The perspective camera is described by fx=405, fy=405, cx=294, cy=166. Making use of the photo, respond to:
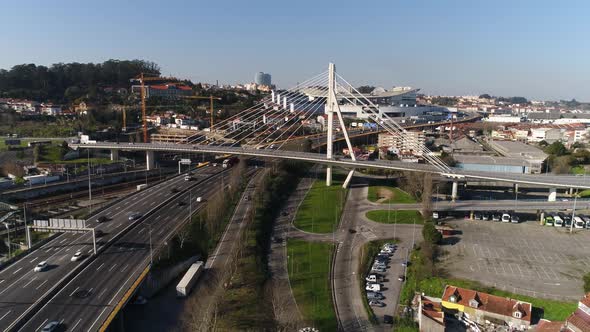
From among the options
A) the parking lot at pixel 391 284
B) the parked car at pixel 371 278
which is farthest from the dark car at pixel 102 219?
the parking lot at pixel 391 284

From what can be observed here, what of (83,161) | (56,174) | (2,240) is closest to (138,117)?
(83,161)

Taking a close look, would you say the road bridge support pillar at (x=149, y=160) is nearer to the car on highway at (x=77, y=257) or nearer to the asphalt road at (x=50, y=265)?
the asphalt road at (x=50, y=265)

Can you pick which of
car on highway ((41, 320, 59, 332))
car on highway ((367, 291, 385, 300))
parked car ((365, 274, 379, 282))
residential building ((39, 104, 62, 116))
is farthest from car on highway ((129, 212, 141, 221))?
residential building ((39, 104, 62, 116))

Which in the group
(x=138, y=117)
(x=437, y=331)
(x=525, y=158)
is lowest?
(x=437, y=331)

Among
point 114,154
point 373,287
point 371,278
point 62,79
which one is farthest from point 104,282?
point 62,79

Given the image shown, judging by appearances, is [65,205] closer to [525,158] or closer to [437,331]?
[437,331]

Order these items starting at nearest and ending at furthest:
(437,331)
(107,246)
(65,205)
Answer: (437,331)
(107,246)
(65,205)
